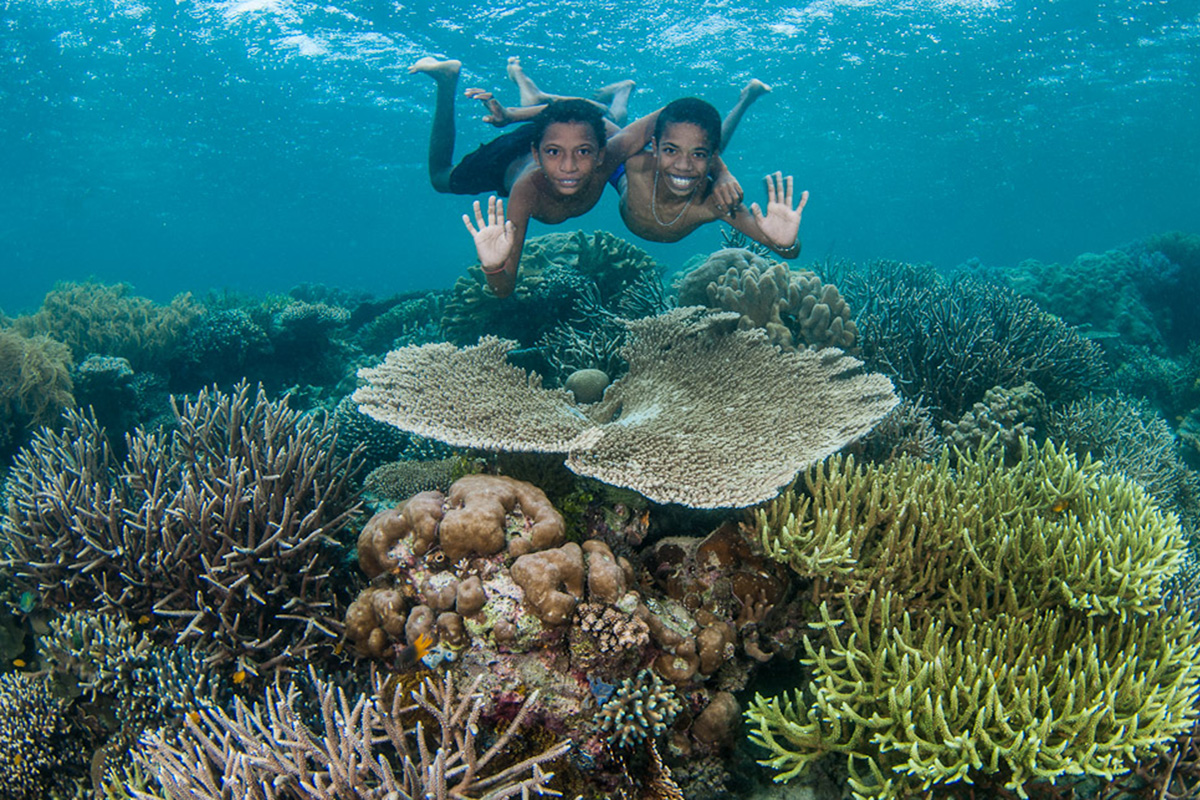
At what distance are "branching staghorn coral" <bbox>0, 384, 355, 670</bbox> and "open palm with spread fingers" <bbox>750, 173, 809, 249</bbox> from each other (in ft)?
14.3

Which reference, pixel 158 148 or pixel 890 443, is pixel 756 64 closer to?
pixel 890 443

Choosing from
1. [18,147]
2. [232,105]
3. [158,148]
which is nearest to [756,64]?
[232,105]

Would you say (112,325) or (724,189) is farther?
(112,325)

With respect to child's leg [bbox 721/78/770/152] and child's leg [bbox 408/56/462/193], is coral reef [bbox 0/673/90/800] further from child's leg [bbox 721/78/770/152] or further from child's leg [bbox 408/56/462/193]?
child's leg [bbox 721/78/770/152]

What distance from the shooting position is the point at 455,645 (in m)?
2.75

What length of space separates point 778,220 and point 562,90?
3042cm

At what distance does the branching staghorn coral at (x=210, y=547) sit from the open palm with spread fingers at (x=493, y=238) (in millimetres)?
2186

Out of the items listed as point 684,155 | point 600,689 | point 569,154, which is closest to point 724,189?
point 684,155

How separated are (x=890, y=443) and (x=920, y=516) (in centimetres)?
177

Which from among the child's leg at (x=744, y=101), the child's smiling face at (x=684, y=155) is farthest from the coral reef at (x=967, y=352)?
the child's leg at (x=744, y=101)

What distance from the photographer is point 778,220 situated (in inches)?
217

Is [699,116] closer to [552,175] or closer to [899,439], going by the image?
[552,175]

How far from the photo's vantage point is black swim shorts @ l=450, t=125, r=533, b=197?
275 inches

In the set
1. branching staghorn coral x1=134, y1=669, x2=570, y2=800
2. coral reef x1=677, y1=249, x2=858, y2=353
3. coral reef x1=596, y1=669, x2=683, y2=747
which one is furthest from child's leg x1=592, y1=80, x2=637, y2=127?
branching staghorn coral x1=134, y1=669, x2=570, y2=800
